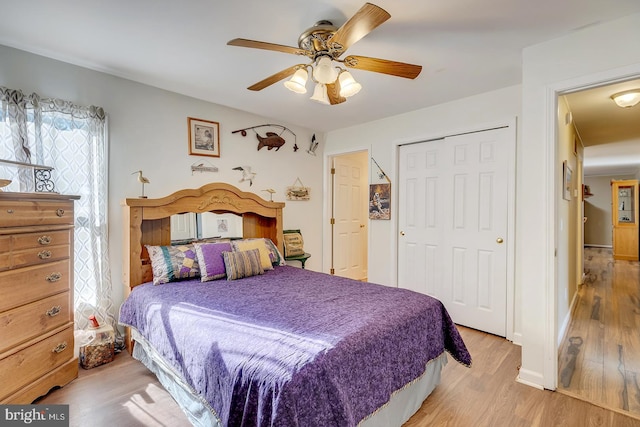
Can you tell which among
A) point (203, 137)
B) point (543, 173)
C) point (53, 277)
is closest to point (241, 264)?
point (53, 277)

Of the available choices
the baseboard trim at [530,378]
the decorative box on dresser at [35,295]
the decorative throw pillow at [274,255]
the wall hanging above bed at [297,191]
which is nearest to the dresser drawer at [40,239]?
the decorative box on dresser at [35,295]

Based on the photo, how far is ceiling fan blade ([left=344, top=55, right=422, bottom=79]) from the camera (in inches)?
72.0

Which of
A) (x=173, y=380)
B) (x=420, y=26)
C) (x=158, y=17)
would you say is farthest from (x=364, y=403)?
(x=158, y=17)

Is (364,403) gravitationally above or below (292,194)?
below

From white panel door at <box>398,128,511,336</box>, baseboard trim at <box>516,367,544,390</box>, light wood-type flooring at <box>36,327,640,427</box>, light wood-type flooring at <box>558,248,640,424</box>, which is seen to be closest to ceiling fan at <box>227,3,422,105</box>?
white panel door at <box>398,128,511,336</box>

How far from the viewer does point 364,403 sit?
4.63 ft

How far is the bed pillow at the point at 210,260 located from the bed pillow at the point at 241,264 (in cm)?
5

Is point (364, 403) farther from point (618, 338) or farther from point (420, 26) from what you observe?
point (618, 338)

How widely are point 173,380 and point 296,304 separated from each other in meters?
0.91

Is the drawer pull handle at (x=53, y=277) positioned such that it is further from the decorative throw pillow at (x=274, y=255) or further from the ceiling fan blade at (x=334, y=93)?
the ceiling fan blade at (x=334, y=93)

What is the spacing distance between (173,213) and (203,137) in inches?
37.3

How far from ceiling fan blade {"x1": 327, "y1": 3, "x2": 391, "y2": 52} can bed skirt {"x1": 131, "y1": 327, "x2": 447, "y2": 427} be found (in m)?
1.88

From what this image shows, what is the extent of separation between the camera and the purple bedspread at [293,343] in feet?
3.97

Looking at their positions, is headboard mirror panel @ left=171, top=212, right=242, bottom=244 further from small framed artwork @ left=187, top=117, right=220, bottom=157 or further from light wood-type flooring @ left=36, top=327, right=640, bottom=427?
light wood-type flooring @ left=36, top=327, right=640, bottom=427
